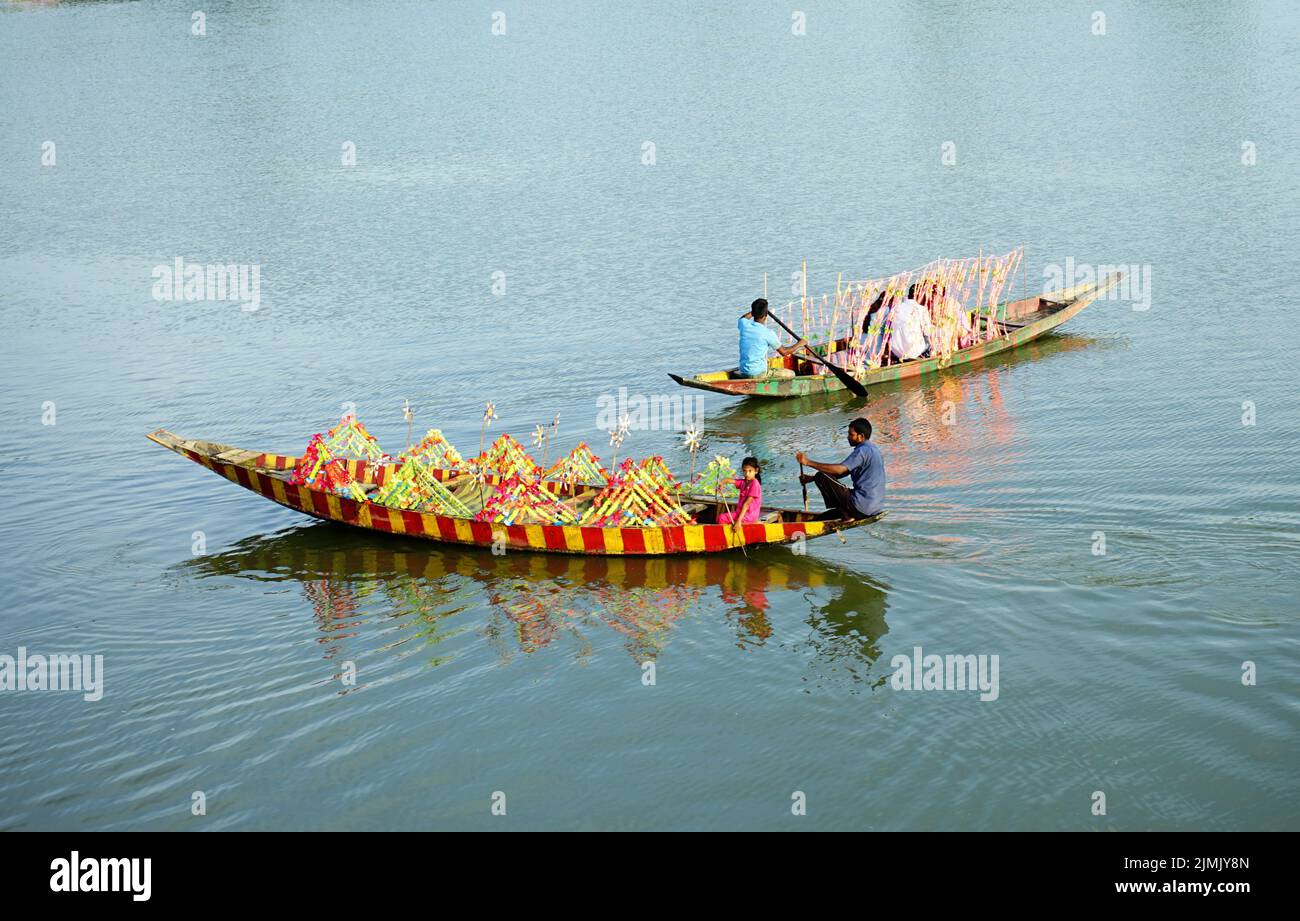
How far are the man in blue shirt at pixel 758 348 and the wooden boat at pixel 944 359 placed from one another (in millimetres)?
125

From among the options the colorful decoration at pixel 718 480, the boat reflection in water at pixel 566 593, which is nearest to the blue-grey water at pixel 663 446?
the boat reflection in water at pixel 566 593

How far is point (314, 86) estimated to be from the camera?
135 ft

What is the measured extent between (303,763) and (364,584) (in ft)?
10.9

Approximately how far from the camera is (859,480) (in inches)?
507

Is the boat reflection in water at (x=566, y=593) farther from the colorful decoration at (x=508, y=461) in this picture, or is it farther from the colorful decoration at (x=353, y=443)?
the colorful decoration at (x=353, y=443)

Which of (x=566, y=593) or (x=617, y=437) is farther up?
(x=617, y=437)

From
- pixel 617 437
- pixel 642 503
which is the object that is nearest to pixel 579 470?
pixel 617 437

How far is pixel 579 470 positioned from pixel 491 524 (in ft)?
3.96

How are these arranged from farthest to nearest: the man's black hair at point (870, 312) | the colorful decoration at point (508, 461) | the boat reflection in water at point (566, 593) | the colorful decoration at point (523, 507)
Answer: the man's black hair at point (870, 312) < the colorful decoration at point (508, 461) < the colorful decoration at point (523, 507) < the boat reflection in water at point (566, 593)

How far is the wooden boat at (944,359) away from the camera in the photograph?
17.5 m

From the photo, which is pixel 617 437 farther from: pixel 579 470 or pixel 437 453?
pixel 437 453

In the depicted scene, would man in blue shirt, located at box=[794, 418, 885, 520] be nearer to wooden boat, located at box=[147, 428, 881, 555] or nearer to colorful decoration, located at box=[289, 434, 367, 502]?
wooden boat, located at box=[147, 428, 881, 555]
